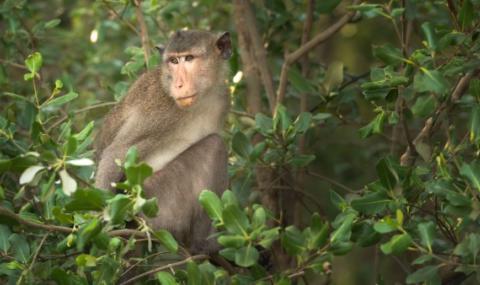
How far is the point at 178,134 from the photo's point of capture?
6.41 m

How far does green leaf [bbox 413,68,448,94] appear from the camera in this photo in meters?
4.46

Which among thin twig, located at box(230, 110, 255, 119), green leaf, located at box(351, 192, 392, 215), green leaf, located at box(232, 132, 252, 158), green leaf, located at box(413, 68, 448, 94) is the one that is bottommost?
thin twig, located at box(230, 110, 255, 119)

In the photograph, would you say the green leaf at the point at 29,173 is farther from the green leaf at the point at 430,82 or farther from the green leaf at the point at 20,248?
the green leaf at the point at 430,82

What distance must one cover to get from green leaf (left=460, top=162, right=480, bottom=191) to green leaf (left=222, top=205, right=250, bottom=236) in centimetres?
111

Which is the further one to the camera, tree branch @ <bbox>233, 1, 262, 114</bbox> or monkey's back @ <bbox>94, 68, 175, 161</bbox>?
tree branch @ <bbox>233, 1, 262, 114</bbox>

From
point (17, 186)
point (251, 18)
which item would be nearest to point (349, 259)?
point (251, 18)

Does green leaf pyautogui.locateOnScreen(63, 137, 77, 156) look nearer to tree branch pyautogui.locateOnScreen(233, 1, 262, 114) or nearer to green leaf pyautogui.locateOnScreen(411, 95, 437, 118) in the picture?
green leaf pyautogui.locateOnScreen(411, 95, 437, 118)

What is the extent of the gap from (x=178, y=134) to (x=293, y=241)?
7.23 feet

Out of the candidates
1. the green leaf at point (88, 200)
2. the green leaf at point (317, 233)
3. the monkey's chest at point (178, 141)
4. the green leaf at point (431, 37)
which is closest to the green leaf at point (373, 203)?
the green leaf at point (317, 233)

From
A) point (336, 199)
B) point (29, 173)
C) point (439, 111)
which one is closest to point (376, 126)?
point (439, 111)

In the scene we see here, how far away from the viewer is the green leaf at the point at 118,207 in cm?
396

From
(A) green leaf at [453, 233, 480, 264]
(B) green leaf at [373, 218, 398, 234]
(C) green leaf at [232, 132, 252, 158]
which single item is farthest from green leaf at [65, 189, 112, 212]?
(A) green leaf at [453, 233, 480, 264]

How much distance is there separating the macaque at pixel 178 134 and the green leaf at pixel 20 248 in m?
1.15

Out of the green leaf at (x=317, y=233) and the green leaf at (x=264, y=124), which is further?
the green leaf at (x=264, y=124)
